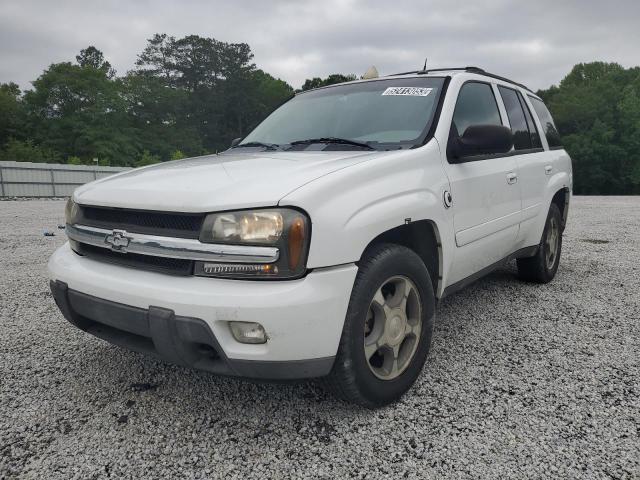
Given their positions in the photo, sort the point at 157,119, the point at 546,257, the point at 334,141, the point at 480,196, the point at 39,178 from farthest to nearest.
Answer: the point at 157,119
the point at 39,178
the point at 546,257
the point at 480,196
the point at 334,141

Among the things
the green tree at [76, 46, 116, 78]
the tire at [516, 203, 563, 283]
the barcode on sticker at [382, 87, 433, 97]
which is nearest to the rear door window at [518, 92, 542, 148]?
the tire at [516, 203, 563, 283]

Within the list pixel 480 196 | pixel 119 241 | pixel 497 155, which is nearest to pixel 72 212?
pixel 119 241

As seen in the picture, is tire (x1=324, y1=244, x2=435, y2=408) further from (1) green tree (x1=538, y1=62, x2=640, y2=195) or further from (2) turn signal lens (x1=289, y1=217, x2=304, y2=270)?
(1) green tree (x1=538, y1=62, x2=640, y2=195)

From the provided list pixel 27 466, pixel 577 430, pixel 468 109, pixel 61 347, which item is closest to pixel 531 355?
pixel 577 430

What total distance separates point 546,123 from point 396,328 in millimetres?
3204

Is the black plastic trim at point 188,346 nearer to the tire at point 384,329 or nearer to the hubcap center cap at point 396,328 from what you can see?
the tire at point 384,329

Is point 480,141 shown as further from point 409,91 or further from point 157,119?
point 157,119

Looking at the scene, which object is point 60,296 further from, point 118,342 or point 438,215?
point 438,215

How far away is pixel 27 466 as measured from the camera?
1.82 metres

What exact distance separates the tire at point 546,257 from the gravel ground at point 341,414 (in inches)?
33.2

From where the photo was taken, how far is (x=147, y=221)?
6.54 ft

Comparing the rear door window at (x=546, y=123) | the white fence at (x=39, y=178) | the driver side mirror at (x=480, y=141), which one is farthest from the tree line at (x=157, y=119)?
the driver side mirror at (x=480, y=141)

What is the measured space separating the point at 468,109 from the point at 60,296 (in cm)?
258

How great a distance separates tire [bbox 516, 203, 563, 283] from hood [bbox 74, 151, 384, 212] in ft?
8.31
